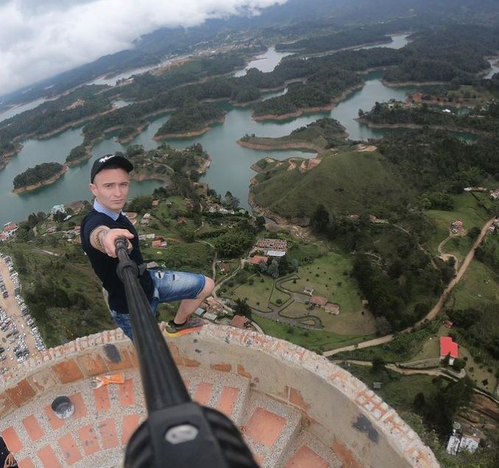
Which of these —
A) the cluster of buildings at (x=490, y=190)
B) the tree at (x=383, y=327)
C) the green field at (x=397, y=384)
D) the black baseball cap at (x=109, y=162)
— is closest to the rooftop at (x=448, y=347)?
the green field at (x=397, y=384)

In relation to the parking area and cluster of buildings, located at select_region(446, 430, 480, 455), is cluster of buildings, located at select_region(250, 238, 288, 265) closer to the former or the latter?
the parking area

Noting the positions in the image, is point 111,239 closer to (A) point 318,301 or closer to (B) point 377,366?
(B) point 377,366

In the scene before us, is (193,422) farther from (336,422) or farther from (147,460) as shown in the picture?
(336,422)

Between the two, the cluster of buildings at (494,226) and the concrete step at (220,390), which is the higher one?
the concrete step at (220,390)

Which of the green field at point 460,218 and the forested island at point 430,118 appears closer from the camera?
the green field at point 460,218

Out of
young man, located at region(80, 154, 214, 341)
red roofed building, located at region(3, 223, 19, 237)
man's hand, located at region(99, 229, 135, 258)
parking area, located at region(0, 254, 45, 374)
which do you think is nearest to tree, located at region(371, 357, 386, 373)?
parking area, located at region(0, 254, 45, 374)

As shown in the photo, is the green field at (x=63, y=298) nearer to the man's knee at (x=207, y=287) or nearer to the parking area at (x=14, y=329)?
the parking area at (x=14, y=329)

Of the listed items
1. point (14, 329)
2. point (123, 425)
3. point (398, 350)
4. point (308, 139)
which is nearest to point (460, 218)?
point (398, 350)
